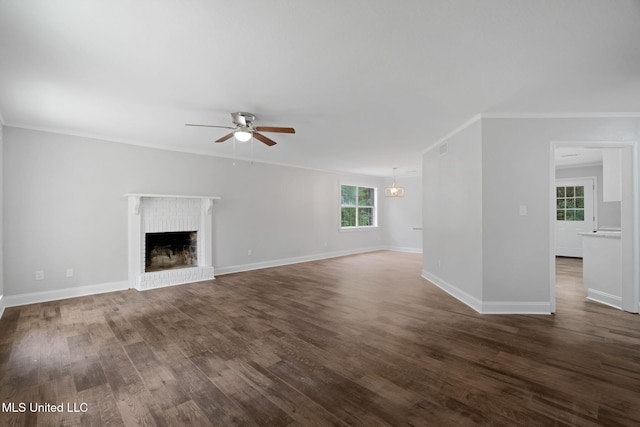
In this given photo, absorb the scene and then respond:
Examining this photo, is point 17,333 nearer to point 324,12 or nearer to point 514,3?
point 324,12

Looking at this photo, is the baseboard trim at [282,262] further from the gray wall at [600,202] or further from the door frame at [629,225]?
the gray wall at [600,202]

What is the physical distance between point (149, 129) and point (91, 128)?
847 mm

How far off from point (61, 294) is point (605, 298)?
25.7 feet

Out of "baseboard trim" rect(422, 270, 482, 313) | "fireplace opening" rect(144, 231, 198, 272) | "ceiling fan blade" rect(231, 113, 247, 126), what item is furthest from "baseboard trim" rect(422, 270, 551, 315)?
"fireplace opening" rect(144, 231, 198, 272)

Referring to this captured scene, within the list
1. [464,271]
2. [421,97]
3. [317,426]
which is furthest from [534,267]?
[317,426]

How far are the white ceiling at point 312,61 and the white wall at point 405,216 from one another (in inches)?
222

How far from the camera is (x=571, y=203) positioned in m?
7.94

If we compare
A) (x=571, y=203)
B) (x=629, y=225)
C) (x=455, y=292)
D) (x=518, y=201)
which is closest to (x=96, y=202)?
(x=455, y=292)

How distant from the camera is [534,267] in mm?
3629

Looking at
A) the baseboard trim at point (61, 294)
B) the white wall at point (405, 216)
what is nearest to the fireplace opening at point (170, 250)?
the baseboard trim at point (61, 294)

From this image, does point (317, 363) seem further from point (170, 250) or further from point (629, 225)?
point (170, 250)

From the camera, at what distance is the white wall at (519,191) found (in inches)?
143

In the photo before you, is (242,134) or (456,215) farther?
(456,215)

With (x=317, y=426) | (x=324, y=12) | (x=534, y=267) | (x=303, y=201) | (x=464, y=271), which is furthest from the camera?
(x=303, y=201)
